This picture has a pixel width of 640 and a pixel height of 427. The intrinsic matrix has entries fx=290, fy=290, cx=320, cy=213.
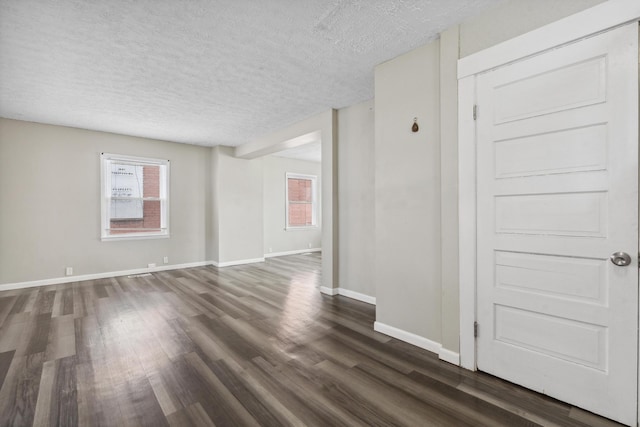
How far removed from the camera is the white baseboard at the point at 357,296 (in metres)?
3.90

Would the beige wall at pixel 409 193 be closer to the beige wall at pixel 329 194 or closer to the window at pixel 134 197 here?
the beige wall at pixel 329 194

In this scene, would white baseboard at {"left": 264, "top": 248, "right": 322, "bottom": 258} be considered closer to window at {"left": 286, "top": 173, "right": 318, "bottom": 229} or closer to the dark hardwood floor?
window at {"left": 286, "top": 173, "right": 318, "bottom": 229}

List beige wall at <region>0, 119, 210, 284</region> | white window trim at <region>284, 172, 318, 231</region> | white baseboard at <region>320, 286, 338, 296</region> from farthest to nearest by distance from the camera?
white window trim at <region>284, 172, 318, 231</region> < beige wall at <region>0, 119, 210, 284</region> < white baseboard at <region>320, 286, 338, 296</region>

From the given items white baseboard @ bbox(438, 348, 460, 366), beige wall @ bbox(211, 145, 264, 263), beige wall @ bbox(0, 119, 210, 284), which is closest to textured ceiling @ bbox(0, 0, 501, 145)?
beige wall @ bbox(0, 119, 210, 284)

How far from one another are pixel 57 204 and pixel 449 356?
20.5ft

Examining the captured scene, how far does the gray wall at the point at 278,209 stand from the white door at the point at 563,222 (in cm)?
621

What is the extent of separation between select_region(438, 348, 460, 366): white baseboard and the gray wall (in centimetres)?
589

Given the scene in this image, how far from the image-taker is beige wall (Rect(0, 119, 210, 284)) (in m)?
4.57

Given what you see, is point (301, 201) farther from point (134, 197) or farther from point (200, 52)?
point (200, 52)

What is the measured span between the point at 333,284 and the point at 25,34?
13.4ft

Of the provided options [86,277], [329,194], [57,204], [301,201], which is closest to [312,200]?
[301,201]

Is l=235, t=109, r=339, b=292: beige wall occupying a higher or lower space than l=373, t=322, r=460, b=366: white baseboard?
higher

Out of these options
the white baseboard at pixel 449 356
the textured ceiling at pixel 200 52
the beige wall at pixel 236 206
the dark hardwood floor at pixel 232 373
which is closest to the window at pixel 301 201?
the beige wall at pixel 236 206

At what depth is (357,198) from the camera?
4.11 meters
